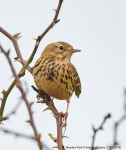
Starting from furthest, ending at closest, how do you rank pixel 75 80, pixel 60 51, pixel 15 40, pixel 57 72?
pixel 75 80 < pixel 60 51 < pixel 57 72 < pixel 15 40

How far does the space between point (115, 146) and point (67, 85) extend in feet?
12.0

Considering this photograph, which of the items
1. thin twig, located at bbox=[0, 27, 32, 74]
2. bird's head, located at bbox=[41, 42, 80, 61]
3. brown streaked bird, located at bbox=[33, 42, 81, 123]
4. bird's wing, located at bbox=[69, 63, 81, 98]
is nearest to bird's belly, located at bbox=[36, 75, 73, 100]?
brown streaked bird, located at bbox=[33, 42, 81, 123]

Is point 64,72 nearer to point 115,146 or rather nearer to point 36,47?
point 36,47

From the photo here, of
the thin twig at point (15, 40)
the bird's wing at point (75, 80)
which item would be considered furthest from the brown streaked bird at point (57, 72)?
the thin twig at point (15, 40)

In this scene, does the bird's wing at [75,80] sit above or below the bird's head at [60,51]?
below

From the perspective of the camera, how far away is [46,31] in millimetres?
2738

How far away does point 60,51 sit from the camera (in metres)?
5.91

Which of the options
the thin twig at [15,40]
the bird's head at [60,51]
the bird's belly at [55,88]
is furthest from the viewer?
the bird's head at [60,51]

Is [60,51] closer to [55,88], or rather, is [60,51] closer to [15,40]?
[55,88]

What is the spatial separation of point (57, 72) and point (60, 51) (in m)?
0.73

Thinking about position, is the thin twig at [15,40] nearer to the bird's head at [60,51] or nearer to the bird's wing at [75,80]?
the bird's head at [60,51]

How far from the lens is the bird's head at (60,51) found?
5848mm

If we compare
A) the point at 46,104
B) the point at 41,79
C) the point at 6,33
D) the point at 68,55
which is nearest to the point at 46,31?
the point at 6,33

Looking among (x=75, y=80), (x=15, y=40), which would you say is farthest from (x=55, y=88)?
(x=15, y=40)
